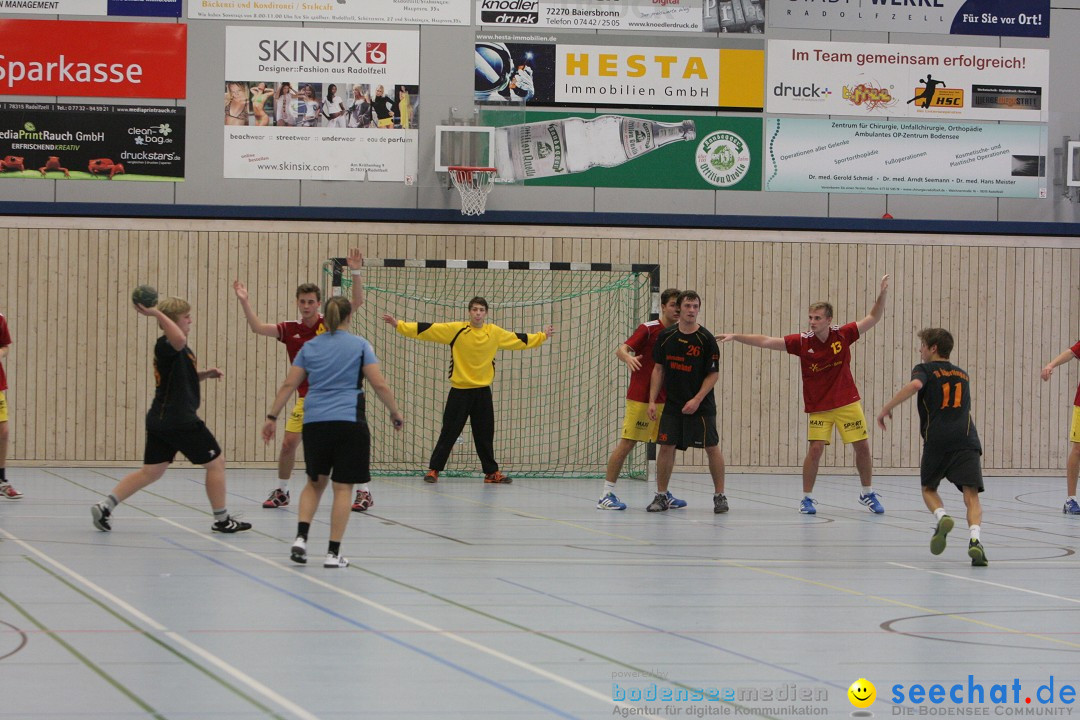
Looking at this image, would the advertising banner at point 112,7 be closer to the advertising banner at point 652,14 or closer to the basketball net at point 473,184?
the basketball net at point 473,184

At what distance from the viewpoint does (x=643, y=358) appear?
1377 centimetres

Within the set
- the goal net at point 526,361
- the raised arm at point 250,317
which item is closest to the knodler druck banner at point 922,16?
the goal net at point 526,361

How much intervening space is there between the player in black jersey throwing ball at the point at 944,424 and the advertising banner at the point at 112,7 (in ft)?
41.9

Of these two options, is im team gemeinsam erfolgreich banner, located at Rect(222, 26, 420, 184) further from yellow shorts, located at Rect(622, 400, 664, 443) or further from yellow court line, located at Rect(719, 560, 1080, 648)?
yellow court line, located at Rect(719, 560, 1080, 648)

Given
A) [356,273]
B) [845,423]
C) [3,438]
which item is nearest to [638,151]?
[845,423]

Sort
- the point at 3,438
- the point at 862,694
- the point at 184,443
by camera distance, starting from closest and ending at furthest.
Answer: the point at 862,694 → the point at 184,443 → the point at 3,438

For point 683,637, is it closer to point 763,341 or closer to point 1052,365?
point 763,341

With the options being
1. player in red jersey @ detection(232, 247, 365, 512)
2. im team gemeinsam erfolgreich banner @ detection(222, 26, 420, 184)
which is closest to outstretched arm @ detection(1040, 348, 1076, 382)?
player in red jersey @ detection(232, 247, 365, 512)

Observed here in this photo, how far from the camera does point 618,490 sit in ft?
51.9

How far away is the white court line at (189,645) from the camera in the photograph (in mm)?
4830

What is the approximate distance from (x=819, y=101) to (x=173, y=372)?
1216 centimetres

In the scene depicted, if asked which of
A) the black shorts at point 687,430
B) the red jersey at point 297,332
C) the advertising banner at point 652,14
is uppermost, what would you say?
the advertising banner at point 652,14

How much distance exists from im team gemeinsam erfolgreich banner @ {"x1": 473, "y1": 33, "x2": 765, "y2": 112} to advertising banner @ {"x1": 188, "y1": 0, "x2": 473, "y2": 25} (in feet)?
2.02

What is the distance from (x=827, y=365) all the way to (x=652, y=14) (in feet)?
25.0
